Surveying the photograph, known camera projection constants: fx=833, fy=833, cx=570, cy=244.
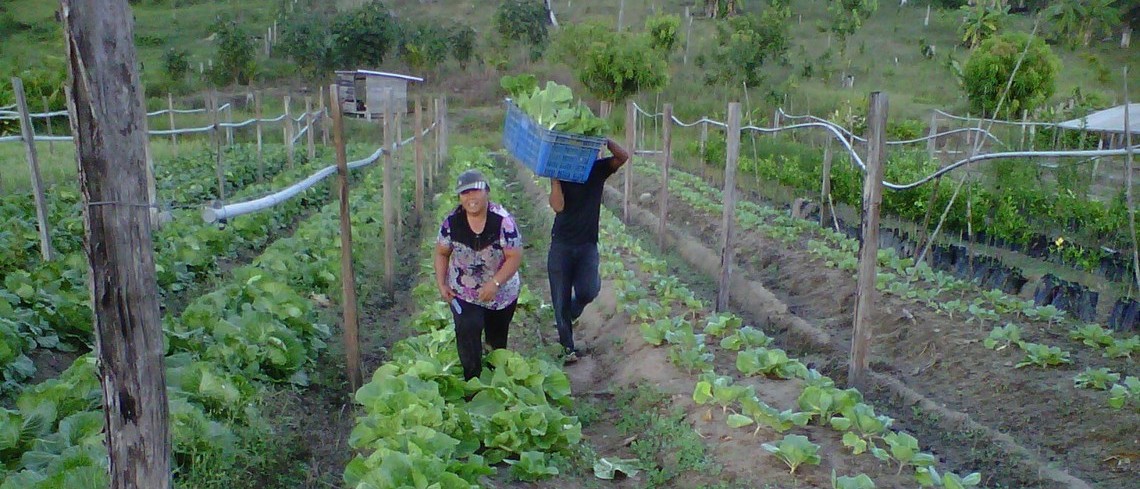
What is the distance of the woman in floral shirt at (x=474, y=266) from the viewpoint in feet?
16.4

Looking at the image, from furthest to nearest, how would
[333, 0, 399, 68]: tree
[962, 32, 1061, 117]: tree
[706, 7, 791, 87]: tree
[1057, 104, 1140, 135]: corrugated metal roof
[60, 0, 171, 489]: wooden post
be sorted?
[333, 0, 399, 68]: tree → [706, 7, 791, 87]: tree → [962, 32, 1061, 117]: tree → [1057, 104, 1140, 135]: corrugated metal roof → [60, 0, 171, 489]: wooden post

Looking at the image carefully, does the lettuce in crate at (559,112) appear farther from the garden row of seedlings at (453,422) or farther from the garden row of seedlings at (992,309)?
the garden row of seedlings at (992,309)

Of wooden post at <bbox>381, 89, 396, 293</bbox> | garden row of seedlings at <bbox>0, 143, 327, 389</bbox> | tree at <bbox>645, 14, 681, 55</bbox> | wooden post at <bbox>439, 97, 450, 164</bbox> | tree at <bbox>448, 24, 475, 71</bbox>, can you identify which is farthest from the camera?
tree at <bbox>448, 24, 475, 71</bbox>

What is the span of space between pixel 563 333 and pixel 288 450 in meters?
Answer: 2.74

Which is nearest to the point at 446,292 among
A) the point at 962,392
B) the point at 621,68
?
the point at 962,392

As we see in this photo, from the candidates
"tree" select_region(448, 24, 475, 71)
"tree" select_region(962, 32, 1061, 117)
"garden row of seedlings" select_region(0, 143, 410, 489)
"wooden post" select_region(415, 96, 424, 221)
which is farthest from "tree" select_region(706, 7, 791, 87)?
"garden row of seedlings" select_region(0, 143, 410, 489)

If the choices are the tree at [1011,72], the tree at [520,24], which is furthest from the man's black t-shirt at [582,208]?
the tree at [520,24]

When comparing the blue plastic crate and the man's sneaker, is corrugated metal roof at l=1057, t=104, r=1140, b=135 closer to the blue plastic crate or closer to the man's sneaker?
the man's sneaker

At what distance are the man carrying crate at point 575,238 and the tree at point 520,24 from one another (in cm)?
3932

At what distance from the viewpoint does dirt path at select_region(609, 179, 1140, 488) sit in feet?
16.8

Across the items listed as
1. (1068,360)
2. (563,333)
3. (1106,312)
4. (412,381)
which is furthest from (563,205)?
(1106,312)

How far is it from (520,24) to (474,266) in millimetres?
40966

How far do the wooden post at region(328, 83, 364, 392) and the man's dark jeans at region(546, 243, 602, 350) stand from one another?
1.60 meters

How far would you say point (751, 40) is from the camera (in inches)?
1188
